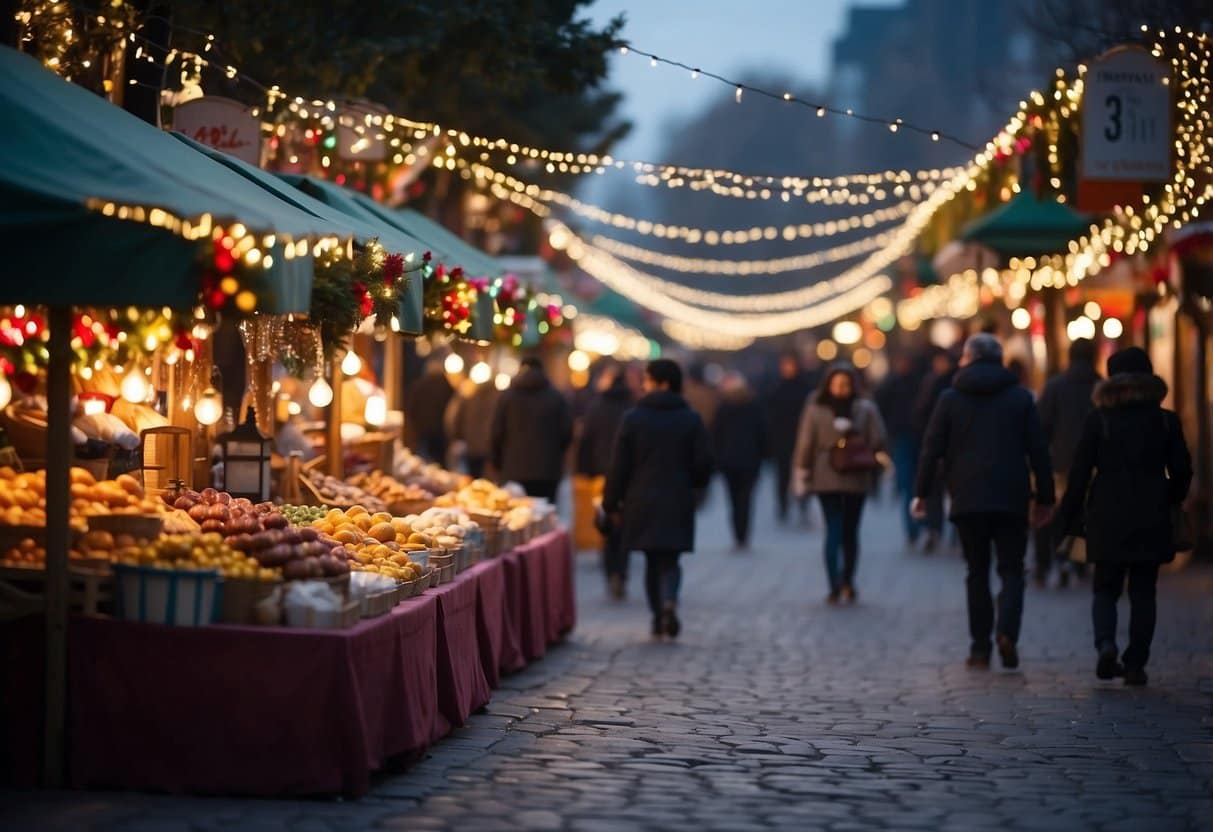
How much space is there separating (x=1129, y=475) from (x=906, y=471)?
13211mm

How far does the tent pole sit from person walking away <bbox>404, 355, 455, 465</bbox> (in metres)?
17.8

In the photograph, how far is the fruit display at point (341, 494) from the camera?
14.1 metres

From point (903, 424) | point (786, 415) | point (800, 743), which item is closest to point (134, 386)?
point (800, 743)

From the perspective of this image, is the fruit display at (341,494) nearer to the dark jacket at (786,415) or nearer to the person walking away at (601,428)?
the person walking away at (601,428)

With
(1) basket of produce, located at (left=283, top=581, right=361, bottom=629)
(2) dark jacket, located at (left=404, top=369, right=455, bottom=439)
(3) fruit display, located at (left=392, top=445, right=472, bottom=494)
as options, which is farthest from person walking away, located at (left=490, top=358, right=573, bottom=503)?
(1) basket of produce, located at (left=283, top=581, right=361, bottom=629)

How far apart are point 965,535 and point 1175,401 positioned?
9390 mm

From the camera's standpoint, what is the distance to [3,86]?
920 centimetres

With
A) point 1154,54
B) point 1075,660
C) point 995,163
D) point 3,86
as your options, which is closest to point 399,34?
point 995,163

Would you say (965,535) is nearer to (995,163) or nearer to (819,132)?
(995,163)

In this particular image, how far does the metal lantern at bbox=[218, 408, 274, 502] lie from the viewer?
12852mm

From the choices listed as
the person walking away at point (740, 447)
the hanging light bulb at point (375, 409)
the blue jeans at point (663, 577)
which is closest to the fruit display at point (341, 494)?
the blue jeans at point (663, 577)

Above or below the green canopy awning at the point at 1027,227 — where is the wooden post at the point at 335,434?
below

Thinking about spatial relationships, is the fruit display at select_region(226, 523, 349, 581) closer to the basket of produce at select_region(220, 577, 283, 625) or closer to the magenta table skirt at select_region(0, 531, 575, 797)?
the basket of produce at select_region(220, 577, 283, 625)

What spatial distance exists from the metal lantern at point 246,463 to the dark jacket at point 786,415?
16.0 metres
